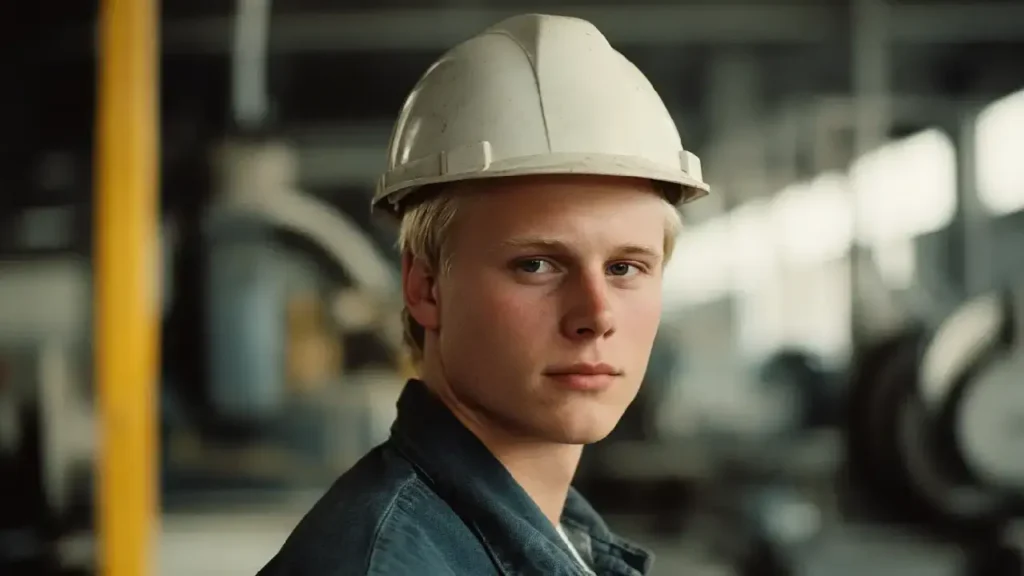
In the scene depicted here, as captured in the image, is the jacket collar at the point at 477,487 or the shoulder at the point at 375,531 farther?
the jacket collar at the point at 477,487

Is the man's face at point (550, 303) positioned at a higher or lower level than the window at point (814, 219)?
lower

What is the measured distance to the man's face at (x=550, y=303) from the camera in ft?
2.81

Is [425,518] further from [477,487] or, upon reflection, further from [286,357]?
[286,357]

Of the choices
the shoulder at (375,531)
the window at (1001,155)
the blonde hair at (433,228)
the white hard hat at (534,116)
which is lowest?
the shoulder at (375,531)

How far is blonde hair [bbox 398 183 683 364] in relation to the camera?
3.00ft

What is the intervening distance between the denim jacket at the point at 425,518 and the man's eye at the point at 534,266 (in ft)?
0.49

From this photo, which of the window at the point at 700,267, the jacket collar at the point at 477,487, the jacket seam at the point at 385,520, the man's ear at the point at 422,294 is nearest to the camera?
the jacket seam at the point at 385,520

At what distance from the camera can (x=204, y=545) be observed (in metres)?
2.26

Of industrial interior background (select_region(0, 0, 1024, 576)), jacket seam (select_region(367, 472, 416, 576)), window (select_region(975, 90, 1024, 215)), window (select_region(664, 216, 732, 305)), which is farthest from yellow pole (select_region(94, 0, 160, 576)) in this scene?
window (select_region(975, 90, 1024, 215))

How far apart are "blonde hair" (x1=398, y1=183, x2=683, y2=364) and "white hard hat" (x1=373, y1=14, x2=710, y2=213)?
22mm

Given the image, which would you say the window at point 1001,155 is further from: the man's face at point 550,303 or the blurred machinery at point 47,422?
the blurred machinery at point 47,422

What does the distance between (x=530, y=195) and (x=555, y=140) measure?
0.06m

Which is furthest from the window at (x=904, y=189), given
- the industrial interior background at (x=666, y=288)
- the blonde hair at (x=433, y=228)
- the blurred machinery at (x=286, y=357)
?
the blonde hair at (x=433, y=228)

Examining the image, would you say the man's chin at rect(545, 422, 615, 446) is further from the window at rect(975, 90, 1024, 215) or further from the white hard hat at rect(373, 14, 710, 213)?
the window at rect(975, 90, 1024, 215)
